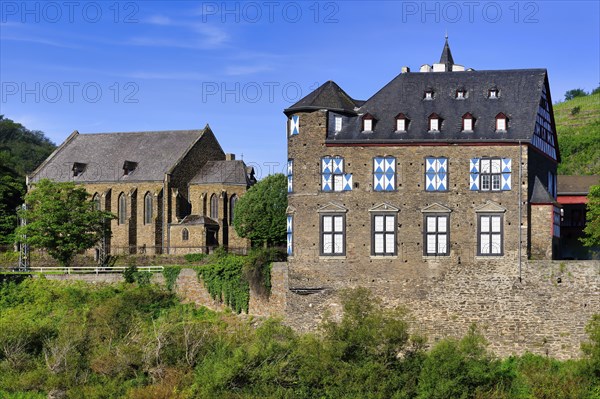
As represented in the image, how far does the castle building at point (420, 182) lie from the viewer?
138 feet

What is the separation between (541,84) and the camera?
43656 mm

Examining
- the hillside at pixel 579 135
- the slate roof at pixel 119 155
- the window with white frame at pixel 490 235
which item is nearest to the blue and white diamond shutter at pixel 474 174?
the window with white frame at pixel 490 235

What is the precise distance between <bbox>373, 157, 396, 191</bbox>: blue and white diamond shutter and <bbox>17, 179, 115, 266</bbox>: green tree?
2270 centimetres

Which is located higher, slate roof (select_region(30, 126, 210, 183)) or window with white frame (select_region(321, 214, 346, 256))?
slate roof (select_region(30, 126, 210, 183))

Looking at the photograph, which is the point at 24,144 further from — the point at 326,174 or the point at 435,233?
the point at 435,233

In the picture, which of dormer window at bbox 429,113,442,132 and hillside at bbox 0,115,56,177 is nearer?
dormer window at bbox 429,113,442,132

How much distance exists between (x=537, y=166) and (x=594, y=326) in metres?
7.33

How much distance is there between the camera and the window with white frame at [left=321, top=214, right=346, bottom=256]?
43.2m

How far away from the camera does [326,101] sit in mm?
44062

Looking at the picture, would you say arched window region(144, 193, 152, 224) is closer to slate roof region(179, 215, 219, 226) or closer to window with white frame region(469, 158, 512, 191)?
slate roof region(179, 215, 219, 226)

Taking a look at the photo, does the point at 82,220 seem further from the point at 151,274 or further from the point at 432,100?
the point at 432,100

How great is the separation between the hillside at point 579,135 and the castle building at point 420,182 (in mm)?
36120

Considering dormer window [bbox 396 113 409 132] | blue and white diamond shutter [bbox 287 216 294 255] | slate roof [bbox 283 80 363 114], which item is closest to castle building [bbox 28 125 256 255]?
blue and white diamond shutter [bbox 287 216 294 255]

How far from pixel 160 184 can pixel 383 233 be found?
30793 mm
